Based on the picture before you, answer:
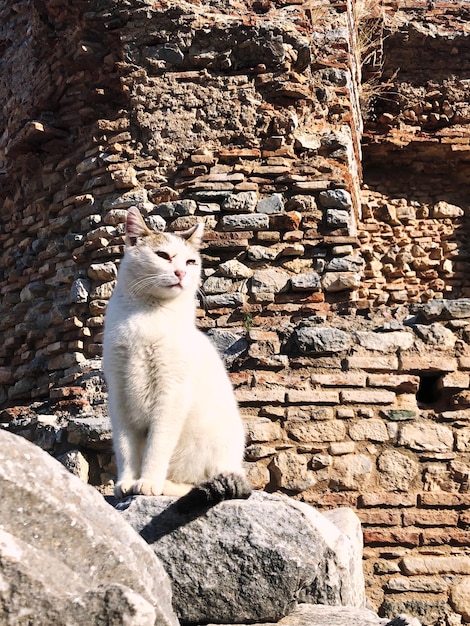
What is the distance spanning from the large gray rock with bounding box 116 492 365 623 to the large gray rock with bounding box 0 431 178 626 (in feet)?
1.60

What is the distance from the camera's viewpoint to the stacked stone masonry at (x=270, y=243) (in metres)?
5.18

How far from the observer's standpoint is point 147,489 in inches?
121

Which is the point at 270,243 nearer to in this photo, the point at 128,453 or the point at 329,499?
the point at 329,499

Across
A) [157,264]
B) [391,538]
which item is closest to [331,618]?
[157,264]

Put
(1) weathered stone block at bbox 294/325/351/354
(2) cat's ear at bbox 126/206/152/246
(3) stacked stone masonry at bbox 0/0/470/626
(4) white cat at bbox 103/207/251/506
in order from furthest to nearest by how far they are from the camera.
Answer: (1) weathered stone block at bbox 294/325/351/354, (3) stacked stone masonry at bbox 0/0/470/626, (2) cat's ear at bbox 126/206/152/246, (4) white cat at bbox 103/207/251/506

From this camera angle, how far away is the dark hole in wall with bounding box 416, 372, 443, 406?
17.8 feet

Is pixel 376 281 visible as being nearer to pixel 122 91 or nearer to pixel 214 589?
pixel 122 91

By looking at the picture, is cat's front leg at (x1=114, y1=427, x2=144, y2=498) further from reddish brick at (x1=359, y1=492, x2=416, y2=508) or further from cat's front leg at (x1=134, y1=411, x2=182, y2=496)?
reddish brick at (x1=359, y1=492, x2=416, y2=508)

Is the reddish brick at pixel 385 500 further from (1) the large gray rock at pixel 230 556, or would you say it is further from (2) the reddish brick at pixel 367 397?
(1) the large gray rock at pixel 230 556

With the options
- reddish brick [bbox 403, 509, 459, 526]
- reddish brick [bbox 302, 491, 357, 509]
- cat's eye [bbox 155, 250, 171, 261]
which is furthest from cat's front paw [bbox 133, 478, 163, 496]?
reddish brick [bbox 403, 509, 459, 526]

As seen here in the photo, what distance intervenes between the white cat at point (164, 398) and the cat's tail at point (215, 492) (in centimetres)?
35

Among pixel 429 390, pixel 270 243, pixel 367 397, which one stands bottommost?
pixel 367 397

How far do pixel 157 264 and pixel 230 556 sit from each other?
128cm

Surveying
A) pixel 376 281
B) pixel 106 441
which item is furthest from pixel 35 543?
pixel 376 281
